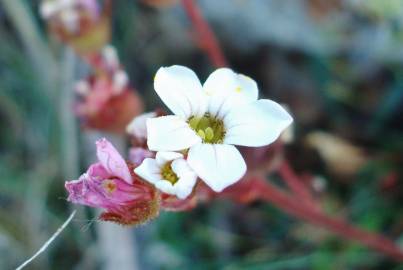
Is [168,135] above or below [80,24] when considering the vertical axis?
below

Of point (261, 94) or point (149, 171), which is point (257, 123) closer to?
point (149, 171)

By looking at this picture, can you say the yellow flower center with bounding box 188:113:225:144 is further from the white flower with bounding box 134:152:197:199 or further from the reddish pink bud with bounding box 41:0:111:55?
the reddish pink bud with bounding box 41:0:111:55

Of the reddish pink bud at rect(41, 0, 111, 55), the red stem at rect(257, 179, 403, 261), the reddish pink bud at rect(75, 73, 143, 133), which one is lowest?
the red stem at rect(257, 179, 403, 261)

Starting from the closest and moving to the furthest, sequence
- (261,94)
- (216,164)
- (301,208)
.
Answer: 1. (216,164)
2. (301,208)
3. (261,94)

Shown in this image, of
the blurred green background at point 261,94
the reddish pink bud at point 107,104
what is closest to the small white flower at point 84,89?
the reddish pink bud at point 107,104

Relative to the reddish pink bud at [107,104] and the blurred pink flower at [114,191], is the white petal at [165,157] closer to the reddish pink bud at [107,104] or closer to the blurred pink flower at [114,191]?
the blurred pink flower at [114,191]

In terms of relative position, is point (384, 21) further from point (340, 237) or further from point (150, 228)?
point (150, 228)

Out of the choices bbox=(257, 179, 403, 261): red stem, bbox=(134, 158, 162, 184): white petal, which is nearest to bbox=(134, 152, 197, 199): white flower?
bbox=(134, 158, 162, 184): white petal

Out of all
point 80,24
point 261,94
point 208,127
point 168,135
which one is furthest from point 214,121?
point 261,94
